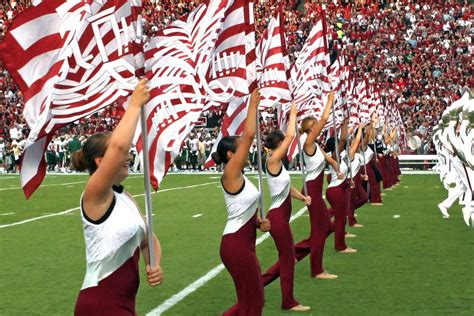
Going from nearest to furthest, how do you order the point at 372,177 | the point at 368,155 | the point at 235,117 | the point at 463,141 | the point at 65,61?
the point at 65,61
the point at 235,117
the point at 463,141
the point at 368,155
the point at 372,177

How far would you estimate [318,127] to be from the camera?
1102cm

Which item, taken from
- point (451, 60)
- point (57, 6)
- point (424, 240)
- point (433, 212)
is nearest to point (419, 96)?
point (451, 60)

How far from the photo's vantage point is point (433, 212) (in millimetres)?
20500

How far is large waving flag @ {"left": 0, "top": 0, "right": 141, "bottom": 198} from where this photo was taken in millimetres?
5863

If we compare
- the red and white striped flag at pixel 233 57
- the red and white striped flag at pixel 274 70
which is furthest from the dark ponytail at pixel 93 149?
the red and white striped flag at pixel 274 70

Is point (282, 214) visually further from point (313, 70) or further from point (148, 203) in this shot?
point (313, 70)

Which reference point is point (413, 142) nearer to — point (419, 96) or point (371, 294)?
point (419, 96)

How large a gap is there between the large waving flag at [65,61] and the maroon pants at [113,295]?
77 centimetres

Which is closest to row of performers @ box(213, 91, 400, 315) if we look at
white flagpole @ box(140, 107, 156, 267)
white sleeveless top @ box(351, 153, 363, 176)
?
white flagpole @ box(140, 107, 156, 267)

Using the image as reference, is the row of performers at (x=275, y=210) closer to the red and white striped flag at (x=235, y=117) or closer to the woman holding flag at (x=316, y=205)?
the woman holding flag at (x=316, y=205)

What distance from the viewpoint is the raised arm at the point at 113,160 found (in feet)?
15.5

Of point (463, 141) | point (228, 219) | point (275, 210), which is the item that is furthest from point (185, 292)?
point (463, 141)

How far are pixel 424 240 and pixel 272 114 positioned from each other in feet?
108

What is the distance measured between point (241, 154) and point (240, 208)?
20.4 inches
